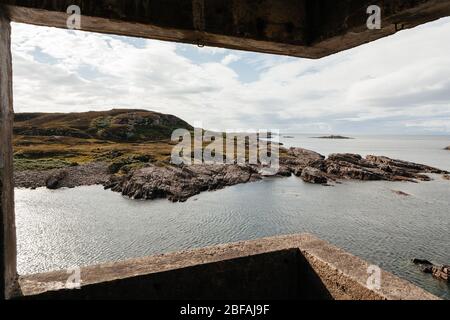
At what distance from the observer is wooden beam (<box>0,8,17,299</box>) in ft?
10.5

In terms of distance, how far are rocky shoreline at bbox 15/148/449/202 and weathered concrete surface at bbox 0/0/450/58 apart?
3861cm

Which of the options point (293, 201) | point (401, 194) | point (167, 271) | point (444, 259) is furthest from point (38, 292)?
point (401, 194)

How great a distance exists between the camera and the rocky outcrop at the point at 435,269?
22.2m

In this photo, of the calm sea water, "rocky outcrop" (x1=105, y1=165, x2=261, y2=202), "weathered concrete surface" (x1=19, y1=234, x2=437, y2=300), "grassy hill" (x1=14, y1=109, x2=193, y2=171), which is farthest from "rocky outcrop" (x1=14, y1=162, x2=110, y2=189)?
"weathered concrete surface" (x1=19, y1=234, x2=437, y2=300)

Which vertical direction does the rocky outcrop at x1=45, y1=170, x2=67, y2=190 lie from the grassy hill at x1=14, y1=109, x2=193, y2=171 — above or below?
below

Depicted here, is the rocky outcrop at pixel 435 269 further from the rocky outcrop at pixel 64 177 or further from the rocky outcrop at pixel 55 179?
the rocky outcrop at pixel 55 179

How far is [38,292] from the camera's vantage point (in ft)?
11.6

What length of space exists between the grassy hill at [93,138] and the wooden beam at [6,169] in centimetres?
5719

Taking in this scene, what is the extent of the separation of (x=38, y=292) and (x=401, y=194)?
51735 mm

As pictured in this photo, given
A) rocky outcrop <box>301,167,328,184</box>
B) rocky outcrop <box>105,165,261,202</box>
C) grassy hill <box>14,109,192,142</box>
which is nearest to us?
rocky outcrop <box>105,165,261,202</box>
